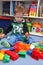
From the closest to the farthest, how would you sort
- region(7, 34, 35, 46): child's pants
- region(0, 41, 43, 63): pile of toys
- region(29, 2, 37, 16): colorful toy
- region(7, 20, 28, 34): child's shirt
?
region(0, 41, 43, 63): pile of toys → region(7, 34, 35, 46): child's pants → region(7, 20, 28, 34): child's shirt → region(29, 2, 37, 16): colorful toy

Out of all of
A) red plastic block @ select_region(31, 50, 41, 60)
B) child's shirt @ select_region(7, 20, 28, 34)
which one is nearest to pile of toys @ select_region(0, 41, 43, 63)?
red plastic block @ select_region(31, 50, 41, 60)

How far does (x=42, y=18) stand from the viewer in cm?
232

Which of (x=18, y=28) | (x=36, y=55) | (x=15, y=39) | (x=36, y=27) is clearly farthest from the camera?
(x=36, y=27)

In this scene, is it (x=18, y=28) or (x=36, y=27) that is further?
(x=36, y=27)

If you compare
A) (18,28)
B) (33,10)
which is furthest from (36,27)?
(18,28)

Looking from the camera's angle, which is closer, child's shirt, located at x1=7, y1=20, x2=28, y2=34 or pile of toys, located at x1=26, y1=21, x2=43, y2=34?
child's shirt, located at x1=7, y1=20, x2=28, y2=34

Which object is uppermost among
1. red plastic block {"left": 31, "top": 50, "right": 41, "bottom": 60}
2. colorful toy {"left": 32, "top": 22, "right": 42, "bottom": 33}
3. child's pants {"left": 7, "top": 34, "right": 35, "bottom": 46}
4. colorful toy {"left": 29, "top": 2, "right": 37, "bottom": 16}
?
colorful toy {"left": 29, "top": 2, "right": 37, "bottom": 16}

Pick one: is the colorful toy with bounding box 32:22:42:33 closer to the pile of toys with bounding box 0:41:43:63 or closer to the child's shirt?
the child's shirt

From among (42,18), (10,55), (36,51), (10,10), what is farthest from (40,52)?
(10,10)

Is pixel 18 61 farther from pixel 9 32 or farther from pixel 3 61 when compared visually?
pixel 9 32

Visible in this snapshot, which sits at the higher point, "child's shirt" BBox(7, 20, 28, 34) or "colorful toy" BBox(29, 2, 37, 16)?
"colorful toy" BBox(29, 2, 37, 16)

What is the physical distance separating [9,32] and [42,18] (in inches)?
25.5

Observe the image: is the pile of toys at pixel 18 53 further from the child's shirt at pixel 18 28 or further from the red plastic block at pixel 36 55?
the child's shirt at pixel 18 28

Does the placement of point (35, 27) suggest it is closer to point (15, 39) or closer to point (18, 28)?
point (18, 28)
